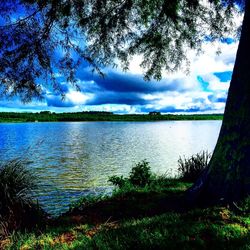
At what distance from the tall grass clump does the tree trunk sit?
330 centimetres

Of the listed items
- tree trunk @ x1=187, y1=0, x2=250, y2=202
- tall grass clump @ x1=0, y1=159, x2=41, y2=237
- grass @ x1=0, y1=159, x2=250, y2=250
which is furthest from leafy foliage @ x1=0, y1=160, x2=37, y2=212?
tree trunk @ x1=187, y1=0, x2=250, y2=202

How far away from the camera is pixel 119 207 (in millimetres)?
6402

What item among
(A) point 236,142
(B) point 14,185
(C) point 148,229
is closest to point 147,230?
(C) point 148,229

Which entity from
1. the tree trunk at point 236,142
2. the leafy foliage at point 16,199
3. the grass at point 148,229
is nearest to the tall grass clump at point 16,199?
the leafy foliage at point 16,199

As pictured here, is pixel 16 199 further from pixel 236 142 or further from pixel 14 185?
pixel 236 142

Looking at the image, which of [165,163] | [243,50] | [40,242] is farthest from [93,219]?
[165,163]

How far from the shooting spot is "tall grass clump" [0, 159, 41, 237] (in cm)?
538

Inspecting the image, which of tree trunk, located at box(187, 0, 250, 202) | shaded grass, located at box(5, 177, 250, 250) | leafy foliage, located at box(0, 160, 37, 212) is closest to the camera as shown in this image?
shaded grass, located at box(5, 177, 250, 250)

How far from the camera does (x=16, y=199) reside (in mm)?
5645

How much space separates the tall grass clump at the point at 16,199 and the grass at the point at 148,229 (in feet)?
1.14

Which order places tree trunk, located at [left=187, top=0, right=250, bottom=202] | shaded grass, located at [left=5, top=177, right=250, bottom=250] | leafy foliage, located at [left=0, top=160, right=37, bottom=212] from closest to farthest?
shaded grass, located at [left=5, top=177, right=250, bottom=250]
tree trunk, located at [left=187, top=0, right=250, bottom=202]
leafy foliage, located at [left=0, top=160, right=37, bottom=212]

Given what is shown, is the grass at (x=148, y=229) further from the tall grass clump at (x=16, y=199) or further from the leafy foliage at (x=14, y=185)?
the leafy foliage at (x=14, y=185)

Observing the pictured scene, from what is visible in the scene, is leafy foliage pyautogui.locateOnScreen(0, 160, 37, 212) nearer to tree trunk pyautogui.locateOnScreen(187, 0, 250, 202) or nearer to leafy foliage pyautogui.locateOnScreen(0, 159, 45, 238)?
leafy foliage pyautogui.locateOnScreen(0, 159, 45, 238)

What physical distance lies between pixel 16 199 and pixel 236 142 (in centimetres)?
405
